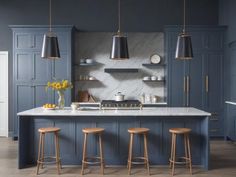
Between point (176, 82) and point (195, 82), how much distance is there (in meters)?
0.41

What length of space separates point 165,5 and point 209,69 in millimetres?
1798

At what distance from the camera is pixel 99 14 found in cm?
757

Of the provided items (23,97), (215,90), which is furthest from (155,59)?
(23,97)

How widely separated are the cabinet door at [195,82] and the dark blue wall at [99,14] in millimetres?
1051

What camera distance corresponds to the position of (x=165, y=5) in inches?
298

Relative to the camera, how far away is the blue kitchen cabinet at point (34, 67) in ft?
23.2

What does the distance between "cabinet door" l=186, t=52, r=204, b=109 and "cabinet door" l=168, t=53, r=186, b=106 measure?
13cm

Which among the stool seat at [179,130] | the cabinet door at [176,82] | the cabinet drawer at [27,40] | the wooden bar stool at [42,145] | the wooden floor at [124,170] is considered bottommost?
the wooden floor at [124,170]

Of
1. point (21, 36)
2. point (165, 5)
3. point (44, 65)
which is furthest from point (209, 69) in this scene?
point (21, 36)

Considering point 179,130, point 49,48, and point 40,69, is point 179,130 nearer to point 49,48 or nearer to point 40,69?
point 49,48

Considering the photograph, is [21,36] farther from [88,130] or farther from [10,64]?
[88,130]

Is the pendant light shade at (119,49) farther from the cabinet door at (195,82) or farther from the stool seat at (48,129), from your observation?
the cabinet door at (195,82)

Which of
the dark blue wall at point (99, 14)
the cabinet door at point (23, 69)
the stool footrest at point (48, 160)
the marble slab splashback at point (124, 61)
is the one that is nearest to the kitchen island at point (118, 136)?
the stool footrest at point (48, 160)

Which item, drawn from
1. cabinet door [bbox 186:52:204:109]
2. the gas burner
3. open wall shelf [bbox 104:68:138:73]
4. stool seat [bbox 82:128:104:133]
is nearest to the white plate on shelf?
open wall shelf [bbox 104:68:138:73]
